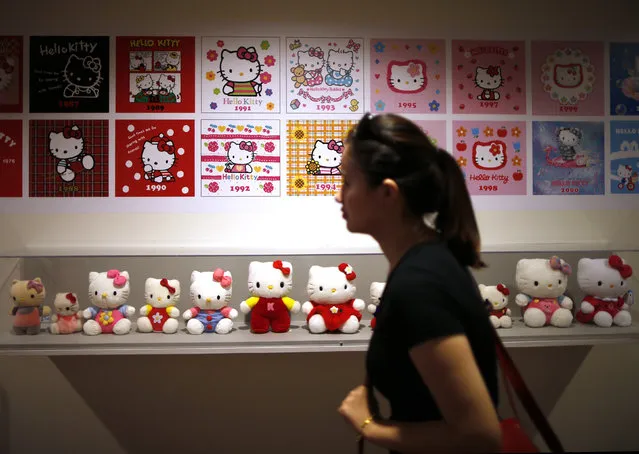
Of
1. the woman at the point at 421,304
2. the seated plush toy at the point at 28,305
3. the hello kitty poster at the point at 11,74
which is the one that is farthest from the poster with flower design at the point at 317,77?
the woman at the point at 421,304

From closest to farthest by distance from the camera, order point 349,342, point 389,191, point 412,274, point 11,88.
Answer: point 412,274 → point 389,191 → point 349,342 → point 11,88

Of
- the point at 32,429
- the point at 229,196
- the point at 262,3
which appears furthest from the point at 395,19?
the point at 32,429

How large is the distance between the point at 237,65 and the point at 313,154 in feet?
2.00

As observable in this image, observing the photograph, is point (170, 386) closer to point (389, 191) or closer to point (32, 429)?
point (32, 429)

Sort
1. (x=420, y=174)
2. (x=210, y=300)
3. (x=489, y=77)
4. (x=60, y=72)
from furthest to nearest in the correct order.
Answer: (x=489, y=77) → (x=60, y=72) → (x=210, y=300) → (x=420, y=174)

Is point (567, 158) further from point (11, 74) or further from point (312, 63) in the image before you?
point (11, 74)

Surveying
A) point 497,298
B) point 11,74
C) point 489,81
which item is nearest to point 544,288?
point 497,298

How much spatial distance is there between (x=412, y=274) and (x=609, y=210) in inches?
99.7

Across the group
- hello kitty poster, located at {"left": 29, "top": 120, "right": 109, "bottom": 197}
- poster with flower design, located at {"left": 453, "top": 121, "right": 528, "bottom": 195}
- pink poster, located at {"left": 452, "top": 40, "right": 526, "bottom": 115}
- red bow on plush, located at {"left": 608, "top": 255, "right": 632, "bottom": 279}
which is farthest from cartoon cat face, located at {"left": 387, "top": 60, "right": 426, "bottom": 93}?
hello kitty poster, located at {"left": 29, "top": 120, "right": 109, "bottom": 197}

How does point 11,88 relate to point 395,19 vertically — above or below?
below

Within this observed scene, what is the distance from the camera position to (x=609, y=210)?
3100mm

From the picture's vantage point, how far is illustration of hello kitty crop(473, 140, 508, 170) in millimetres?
3054

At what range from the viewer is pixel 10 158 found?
2.95m

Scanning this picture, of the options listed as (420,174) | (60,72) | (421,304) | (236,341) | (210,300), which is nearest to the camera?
(421,304)
